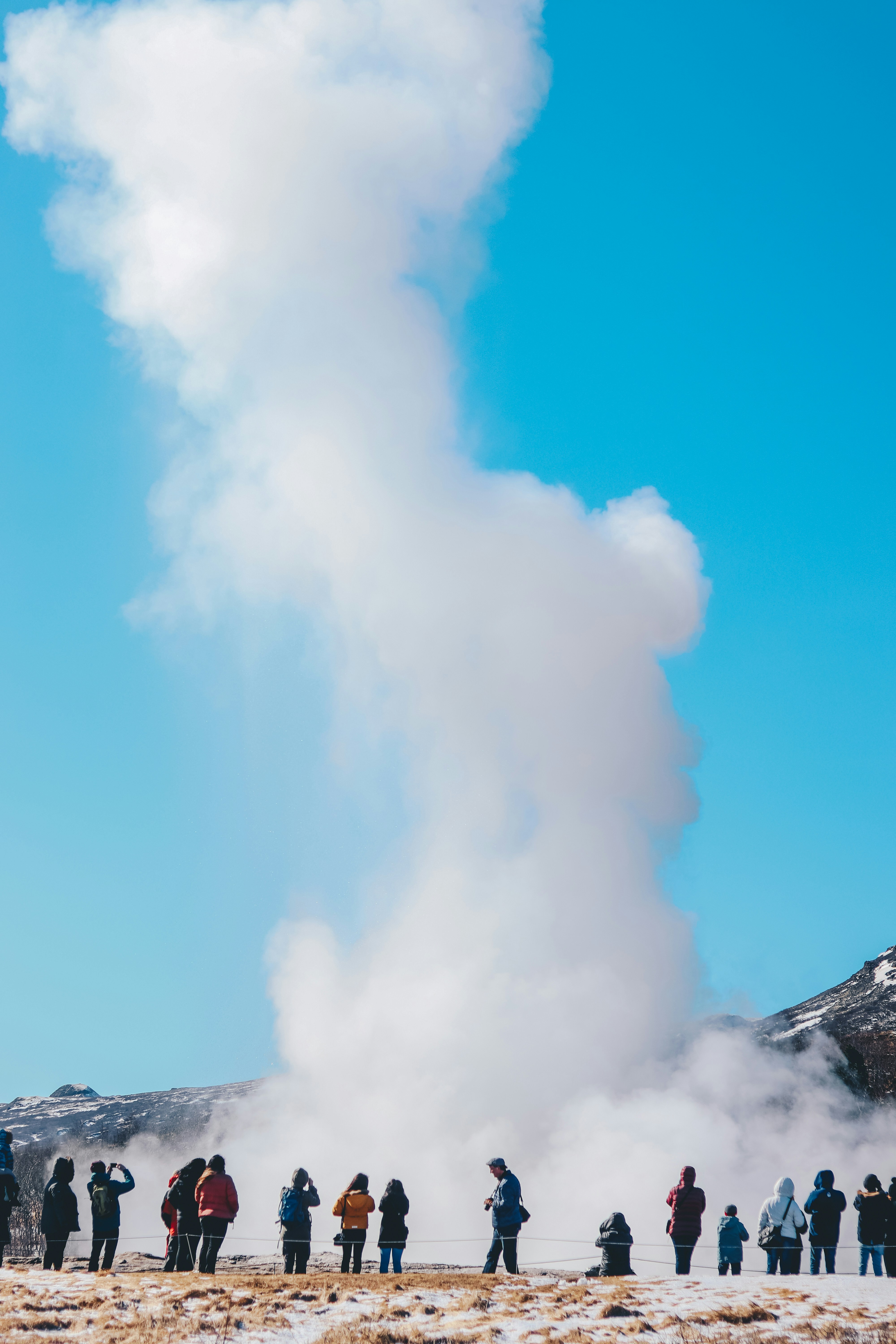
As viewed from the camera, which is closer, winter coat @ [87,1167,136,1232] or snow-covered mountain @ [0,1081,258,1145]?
winter coat @ [87,1167,136,1232]

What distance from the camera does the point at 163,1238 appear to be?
69438 mm

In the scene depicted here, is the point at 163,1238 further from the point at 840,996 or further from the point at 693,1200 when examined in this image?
the point at 840,996

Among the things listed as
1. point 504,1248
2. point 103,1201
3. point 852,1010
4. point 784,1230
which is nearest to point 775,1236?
point 784,1230

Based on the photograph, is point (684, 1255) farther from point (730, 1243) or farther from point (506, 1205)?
point (506, 1205)

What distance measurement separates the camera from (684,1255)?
83.2 feet

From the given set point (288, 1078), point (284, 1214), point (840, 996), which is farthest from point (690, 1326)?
point (840, 996)

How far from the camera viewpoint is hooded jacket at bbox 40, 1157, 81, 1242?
989 inches

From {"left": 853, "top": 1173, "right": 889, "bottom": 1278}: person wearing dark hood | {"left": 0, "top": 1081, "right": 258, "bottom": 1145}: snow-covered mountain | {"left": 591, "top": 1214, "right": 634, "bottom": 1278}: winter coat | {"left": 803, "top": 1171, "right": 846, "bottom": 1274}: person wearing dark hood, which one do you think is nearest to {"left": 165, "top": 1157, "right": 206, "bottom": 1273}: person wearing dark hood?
{"left": 591, "top": 1214, "right": 634, "bottom": 1278}: winter coat

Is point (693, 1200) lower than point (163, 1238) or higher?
higher

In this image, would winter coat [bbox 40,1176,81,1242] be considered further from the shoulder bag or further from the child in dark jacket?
the shoulder bag

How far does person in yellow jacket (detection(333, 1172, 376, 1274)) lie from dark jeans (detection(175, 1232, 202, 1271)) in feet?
10.5

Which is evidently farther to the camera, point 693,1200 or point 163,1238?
point 163,1238

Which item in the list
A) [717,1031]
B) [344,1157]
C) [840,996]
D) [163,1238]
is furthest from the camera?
[840,996]

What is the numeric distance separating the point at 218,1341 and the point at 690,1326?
7850mm
